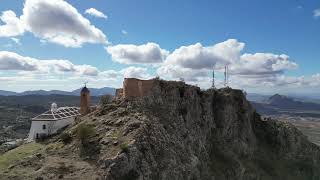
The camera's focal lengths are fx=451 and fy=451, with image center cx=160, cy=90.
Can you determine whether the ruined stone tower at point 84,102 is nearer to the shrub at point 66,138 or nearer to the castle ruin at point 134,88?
the castle ruin at point 134,88

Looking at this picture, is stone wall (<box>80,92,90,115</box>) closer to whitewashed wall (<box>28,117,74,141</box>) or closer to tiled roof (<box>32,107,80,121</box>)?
tiled roof (<box>32,107,80,121</box>)

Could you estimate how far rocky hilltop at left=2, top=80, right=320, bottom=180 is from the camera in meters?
41.8

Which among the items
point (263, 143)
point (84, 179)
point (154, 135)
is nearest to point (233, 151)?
point (263, 143)

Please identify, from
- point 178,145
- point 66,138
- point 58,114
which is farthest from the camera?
point 58,114

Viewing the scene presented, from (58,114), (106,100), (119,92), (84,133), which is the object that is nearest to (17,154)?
(84,133)

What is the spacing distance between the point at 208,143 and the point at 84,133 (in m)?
26.5

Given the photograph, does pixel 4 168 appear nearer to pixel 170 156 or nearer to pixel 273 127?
pixel 170 156

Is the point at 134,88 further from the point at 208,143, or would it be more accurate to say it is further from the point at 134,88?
the point at 208,143

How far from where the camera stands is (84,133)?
4678 centimetres

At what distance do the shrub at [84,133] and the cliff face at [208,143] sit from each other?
213 inches

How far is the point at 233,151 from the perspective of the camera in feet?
240

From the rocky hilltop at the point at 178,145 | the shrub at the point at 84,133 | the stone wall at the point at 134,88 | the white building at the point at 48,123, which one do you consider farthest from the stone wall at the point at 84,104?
the shrub at the point at 84,133

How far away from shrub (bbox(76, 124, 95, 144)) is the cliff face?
5414mm

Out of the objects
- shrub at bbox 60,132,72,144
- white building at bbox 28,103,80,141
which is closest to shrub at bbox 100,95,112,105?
white building at bbox 28,103,80,141
